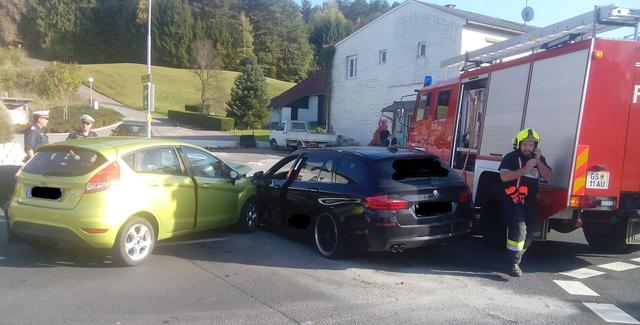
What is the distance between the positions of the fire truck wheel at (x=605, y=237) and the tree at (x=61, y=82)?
4043 cm

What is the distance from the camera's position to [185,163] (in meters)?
6.74

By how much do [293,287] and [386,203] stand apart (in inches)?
55.6

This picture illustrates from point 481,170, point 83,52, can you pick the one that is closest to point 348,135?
point 481,170

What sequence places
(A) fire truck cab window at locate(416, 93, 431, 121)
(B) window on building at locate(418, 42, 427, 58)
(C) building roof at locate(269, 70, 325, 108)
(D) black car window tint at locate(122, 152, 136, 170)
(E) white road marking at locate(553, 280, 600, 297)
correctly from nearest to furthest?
1. (E) white road marking at locate(553, 280, 600, 297)
2. (D) black car window tint at locate(122, 152, 136, 170)
3. (A) fire truck cab window at locate(416, 93, 431, 121)
4. (B) window on building at locate(418, 42, 427, 58)
5. (C) building roof at locate(269, 70, 325, 108)

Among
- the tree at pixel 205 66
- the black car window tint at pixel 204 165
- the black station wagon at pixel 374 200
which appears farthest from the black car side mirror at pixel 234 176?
the tree at pixel 205 66

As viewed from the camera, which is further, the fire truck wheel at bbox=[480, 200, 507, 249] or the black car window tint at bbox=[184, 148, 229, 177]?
the fire truck wheel at bbox=[480, 200, 507, 249]

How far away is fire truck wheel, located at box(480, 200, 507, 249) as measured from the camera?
23.4ft

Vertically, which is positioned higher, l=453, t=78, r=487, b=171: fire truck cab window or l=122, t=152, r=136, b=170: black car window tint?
l=453, t=78, r=487, b=171: fire truck cab window

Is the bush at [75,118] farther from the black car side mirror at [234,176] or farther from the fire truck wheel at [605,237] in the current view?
the fire truck wheel at [605,237]

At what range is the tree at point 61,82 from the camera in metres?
40.4

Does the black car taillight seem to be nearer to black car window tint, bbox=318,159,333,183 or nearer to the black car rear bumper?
the black car rear bumper

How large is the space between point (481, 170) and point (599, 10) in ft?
8.91

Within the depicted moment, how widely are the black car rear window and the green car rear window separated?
10.7ft

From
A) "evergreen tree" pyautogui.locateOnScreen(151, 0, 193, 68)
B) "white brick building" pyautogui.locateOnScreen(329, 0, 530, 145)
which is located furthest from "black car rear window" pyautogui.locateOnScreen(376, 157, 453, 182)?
"evergreen tree" pyautogui.locateOnScreen(151, 0, 193, 68)
